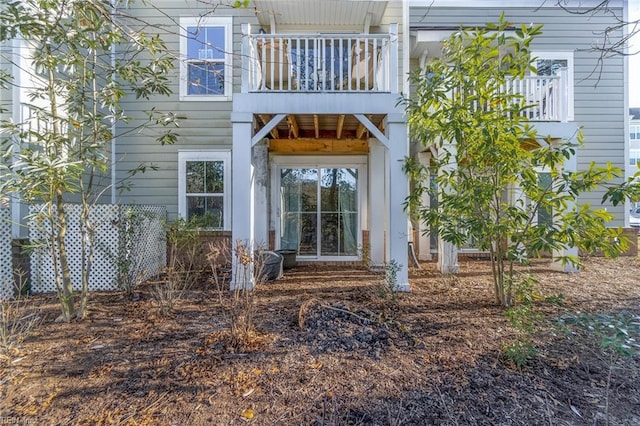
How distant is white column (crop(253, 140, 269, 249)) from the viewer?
299 inches

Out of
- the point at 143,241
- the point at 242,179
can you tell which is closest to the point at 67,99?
the point at 242,179

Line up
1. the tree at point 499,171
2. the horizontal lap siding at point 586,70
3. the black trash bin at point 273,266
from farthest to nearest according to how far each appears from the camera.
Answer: the horizontal lap siding at point 586,70 < the black trash bin at point 273,266 < the tree at point 499,171

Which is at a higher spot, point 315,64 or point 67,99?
point 315,64

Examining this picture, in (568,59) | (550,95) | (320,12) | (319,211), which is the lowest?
(319,211)

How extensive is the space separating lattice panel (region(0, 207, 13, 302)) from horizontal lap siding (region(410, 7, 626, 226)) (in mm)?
9449

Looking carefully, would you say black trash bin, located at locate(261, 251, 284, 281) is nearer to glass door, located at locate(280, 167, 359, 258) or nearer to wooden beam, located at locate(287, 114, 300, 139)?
glass door, located at locate(280, 167, 359, 258)

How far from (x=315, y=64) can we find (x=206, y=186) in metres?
3.99

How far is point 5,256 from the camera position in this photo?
16.7ft

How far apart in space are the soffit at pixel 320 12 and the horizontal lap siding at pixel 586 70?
1.86 m

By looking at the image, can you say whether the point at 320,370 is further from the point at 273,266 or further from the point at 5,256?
the point at 5,256

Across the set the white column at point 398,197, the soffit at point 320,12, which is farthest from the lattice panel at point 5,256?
the white column at point 398,197

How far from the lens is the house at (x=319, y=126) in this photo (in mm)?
6977

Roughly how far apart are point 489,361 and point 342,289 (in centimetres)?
282

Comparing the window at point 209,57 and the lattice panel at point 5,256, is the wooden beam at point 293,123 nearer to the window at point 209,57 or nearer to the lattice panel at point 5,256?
the window at point 209,57
